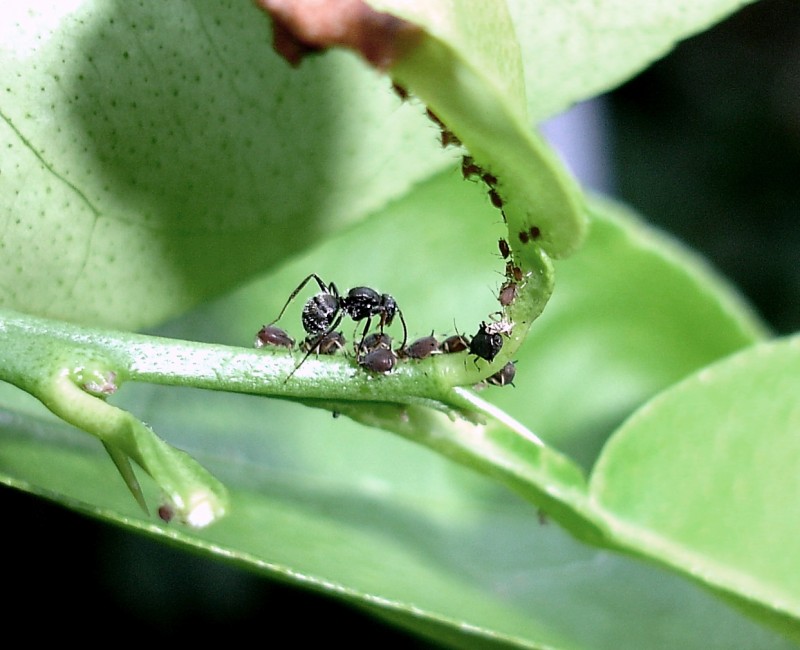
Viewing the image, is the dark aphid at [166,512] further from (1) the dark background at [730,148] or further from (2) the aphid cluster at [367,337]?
(1) the dark background at [730,148]

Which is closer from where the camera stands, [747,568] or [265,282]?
[747,568]

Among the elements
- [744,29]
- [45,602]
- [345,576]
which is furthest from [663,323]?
[744,29]

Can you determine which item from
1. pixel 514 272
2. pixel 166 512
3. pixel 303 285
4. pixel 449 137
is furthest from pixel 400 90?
A: pixel 303 285

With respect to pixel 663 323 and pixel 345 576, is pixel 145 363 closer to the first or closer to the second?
pixel 345 576

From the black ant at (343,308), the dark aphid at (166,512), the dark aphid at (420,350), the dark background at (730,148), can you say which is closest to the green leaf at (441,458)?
the black ant at (343,308)

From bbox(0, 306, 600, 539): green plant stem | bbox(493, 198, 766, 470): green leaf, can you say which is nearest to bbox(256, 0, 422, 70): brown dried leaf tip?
bbox(0, 306, 600, 539): green plant stem

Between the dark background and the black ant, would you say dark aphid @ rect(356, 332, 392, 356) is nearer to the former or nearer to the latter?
the black ant

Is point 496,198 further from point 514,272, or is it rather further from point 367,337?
point 367,337
